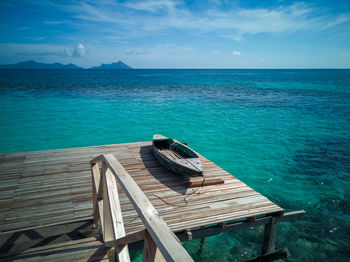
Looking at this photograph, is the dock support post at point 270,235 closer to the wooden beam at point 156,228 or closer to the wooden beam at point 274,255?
the wooden beam at point 274,255

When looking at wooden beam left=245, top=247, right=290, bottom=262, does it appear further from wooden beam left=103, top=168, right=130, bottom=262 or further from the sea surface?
wooden beam left=103, top=168, right=130, bottom=262

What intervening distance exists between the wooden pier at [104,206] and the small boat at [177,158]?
26 cm

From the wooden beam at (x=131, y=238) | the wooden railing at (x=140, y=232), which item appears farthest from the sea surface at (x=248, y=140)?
the wooden beam at (x=131, y=238)

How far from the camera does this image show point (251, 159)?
13.0m

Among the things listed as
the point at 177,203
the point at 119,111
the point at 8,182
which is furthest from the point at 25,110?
the point at 177,203

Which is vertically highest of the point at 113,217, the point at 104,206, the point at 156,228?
the point at 156,228

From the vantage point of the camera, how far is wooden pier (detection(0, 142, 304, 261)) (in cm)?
270

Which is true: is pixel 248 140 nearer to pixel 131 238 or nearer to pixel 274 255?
pixel 274 255

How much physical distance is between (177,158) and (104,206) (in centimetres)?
454

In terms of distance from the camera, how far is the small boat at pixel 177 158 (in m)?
5.99

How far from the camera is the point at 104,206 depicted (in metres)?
2.96

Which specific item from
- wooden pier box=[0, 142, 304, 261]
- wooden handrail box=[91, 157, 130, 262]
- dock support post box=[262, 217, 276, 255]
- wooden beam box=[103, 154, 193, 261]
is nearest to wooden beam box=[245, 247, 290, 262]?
wooden pier box=[0, 142, 304, 261]

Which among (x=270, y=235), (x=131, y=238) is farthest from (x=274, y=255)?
(x=131, y=238)

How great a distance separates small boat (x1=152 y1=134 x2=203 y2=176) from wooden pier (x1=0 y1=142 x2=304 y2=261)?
261 millimetres
